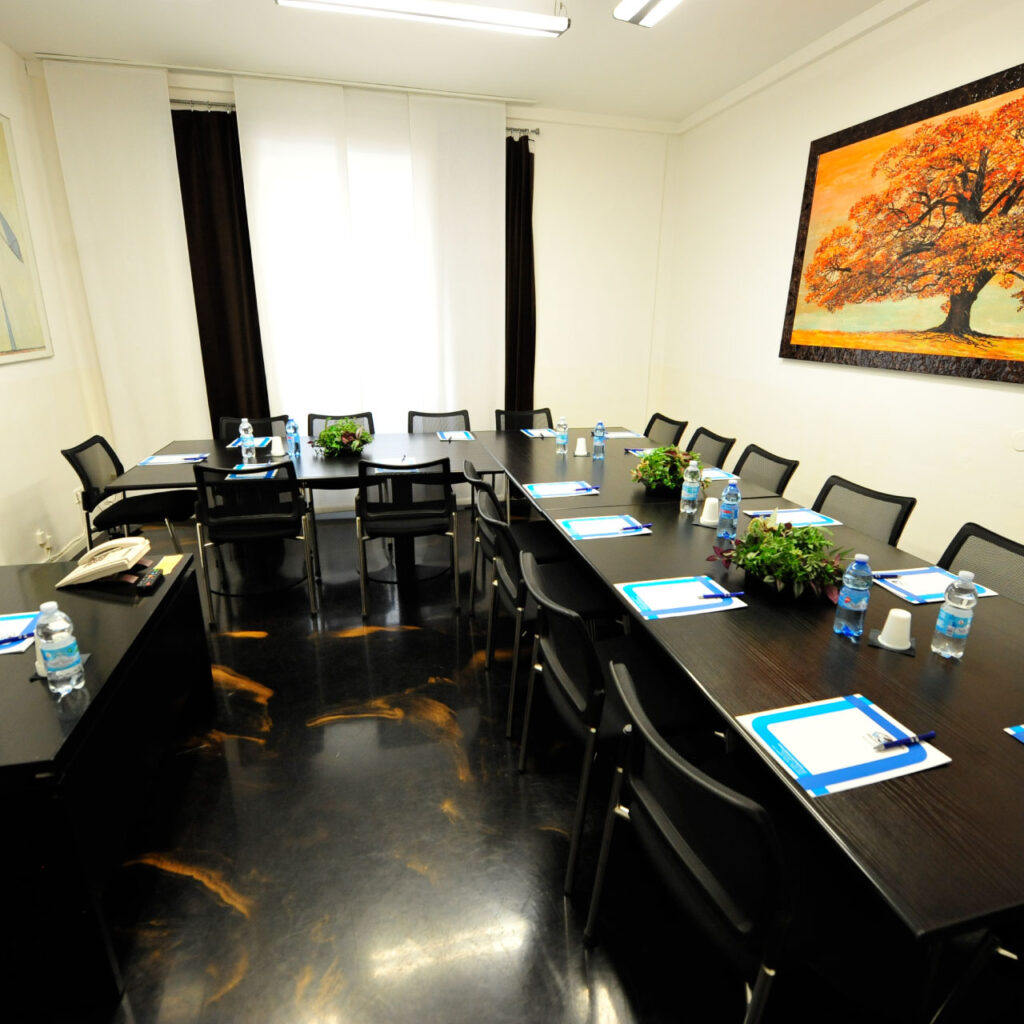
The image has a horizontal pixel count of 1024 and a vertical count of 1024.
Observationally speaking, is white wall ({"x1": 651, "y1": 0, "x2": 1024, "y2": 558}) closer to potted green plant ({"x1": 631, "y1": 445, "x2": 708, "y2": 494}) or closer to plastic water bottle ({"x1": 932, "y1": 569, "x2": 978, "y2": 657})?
potted green plant ({"x1": 631, "y1": 445, "x2": 708, "y2": 494})

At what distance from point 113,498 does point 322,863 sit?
3783 millimetres

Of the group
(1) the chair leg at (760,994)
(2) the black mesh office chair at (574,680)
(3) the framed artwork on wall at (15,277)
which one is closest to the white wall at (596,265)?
(3) the framed artwork on wall at (15,277)

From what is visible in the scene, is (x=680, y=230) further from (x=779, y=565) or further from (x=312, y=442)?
(x=779, y=565)

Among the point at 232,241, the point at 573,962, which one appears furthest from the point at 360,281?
the point at 573,962

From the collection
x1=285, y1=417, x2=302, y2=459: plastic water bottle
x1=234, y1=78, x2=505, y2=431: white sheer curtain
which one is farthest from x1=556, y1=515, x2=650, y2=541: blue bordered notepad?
x1=234, y1=78, x2=505, y2=431: white sheer curtain

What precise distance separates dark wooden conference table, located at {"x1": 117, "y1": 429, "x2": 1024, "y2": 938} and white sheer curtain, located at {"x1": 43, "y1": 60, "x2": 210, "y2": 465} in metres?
3.90

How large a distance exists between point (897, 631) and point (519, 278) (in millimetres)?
4308

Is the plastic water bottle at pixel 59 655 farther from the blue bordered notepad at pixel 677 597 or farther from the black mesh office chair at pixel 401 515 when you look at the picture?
the black mesh office chair at pixel 401 515

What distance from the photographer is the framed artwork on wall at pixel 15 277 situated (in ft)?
11.3

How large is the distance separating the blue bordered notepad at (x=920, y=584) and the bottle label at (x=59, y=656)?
227cm

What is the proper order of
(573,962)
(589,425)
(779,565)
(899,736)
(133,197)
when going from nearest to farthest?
(899,736), (573,962), (779,565), (133,197), (589,425)

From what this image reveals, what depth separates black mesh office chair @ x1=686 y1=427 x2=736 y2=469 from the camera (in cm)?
354

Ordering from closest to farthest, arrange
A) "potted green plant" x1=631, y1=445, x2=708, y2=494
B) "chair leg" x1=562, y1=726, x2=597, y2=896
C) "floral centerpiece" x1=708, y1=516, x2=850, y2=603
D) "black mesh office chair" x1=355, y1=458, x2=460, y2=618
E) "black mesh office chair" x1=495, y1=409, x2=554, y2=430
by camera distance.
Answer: "chair leg" x1=562, y1=726, x2=597, y2=896
"floral centerpiece" x1=708, y1=516, x2=850, y2=603
"potted green plant" x1=631, y1=445, x2=708, y2=494
"black mesh office chair" x1=355, y1=458, x2=460, y2=618
"black mesh office chair" x1=495, y1=409, x2=554, y2=430

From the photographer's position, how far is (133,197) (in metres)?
4.12
